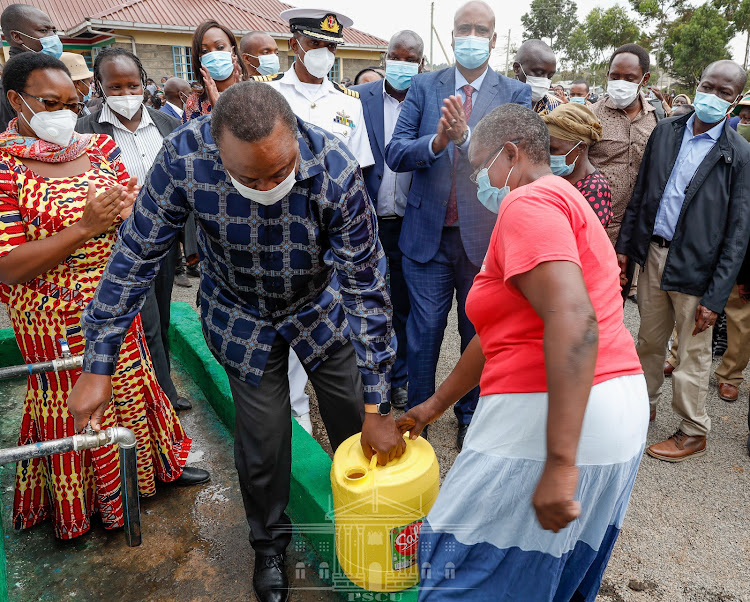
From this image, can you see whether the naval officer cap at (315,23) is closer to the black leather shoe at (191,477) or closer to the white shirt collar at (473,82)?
the white shirt collar at (473,82)

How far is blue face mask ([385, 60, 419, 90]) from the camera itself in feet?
13.2

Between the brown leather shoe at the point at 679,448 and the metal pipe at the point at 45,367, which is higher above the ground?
the metal pipe at the point at 45,367

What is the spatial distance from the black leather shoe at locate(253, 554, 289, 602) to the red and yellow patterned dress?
771 mm

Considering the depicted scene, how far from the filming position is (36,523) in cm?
260

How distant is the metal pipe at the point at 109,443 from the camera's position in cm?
148

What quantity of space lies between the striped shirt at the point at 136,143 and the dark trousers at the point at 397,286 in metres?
1.43

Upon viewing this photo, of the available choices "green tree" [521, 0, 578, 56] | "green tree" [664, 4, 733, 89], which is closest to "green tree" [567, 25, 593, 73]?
"green tree" [521, 0, 578, 56]

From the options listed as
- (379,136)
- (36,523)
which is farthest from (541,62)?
(36,523)

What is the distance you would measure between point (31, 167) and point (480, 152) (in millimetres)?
1697

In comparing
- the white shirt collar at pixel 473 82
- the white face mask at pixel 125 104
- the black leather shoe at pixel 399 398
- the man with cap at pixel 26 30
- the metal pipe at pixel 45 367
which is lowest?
the black leather shoe at pixel 399 398

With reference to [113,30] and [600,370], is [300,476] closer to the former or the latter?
[600,370]

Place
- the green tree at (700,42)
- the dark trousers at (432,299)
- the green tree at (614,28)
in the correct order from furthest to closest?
the green tree at (614,28) → the green tree at (700,42) → the dark trousers at (432,299)

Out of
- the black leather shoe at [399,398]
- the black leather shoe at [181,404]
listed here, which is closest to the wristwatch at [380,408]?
the black leather shoe at [399,398]

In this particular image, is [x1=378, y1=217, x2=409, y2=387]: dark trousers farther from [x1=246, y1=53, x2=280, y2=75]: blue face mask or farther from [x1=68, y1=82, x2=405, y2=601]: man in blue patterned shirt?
[x1=246, y1=53, x2=280, y2=75]: blue face mask
